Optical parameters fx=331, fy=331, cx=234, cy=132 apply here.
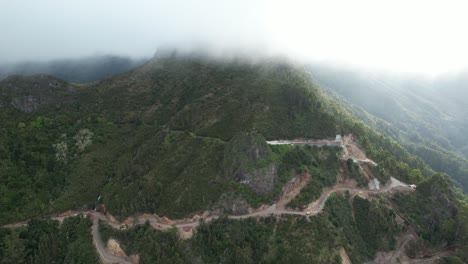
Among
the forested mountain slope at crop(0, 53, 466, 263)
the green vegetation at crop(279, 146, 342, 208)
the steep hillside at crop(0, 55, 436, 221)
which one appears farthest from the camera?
the steep hillside at crop(0, 55, 436, 221)

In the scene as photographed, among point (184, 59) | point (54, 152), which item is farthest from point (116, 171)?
point (184, 59)

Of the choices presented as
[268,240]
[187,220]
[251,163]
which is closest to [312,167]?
[251,163]

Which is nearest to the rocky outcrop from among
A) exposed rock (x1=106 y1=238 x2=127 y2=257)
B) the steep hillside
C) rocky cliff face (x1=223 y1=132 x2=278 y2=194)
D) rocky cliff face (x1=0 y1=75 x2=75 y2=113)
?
the steep hillside

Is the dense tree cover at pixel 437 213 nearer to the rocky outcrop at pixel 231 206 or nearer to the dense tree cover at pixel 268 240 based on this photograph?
the dense tree cover at pixel 268 240

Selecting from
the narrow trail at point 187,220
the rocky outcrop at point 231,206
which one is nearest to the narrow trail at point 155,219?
the narrow trail at point 187,220

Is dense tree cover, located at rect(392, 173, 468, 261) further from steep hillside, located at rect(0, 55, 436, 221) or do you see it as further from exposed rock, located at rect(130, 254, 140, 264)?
exposed rock, located at rect(130, 254, 140, 264)
